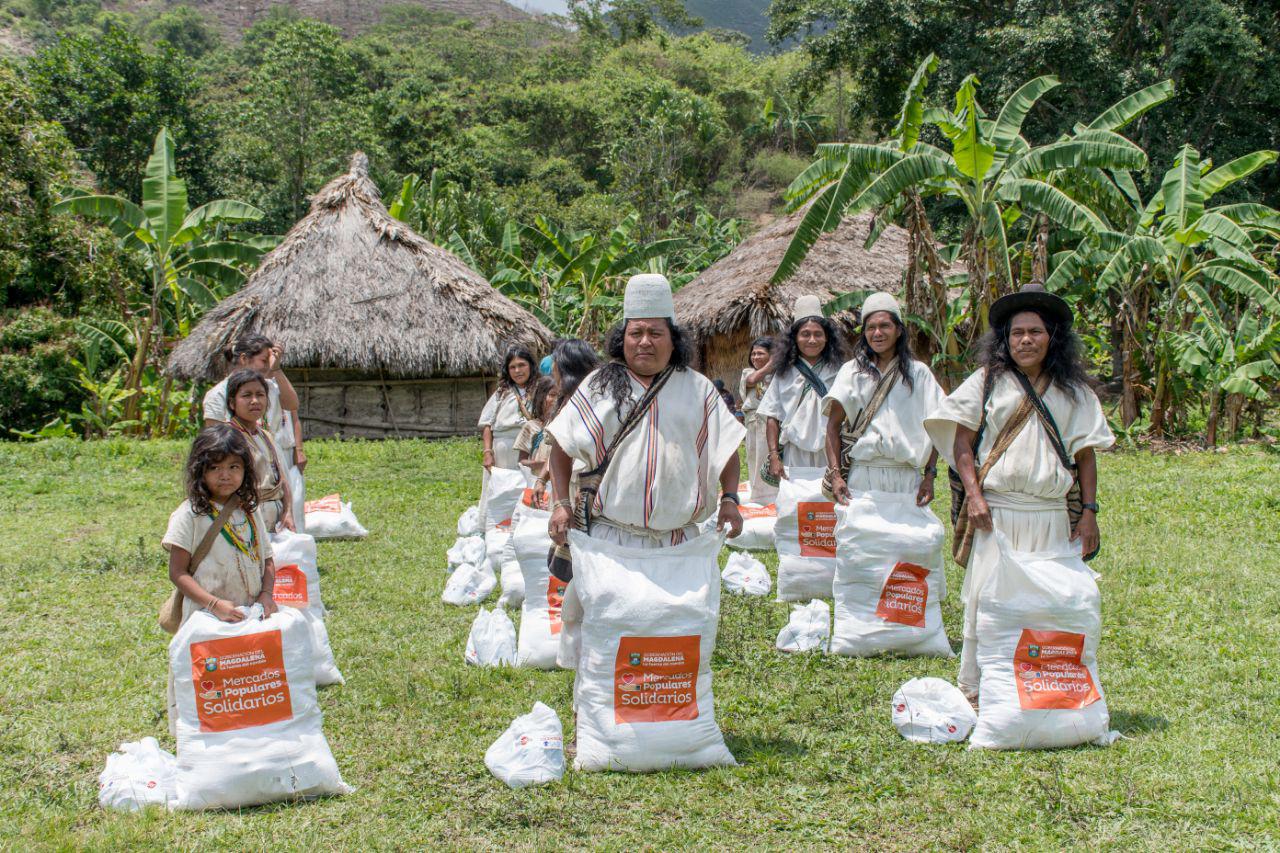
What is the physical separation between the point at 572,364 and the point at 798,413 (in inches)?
81.6

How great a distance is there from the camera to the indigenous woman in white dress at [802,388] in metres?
7.03

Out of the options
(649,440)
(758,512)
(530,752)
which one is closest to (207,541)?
(530,752)

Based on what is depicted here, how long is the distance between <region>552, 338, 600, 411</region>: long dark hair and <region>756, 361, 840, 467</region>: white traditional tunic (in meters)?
1.92

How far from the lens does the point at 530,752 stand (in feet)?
12.6

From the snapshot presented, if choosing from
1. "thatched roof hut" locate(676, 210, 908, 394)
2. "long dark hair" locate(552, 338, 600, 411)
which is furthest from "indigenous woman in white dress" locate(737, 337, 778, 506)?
"thatched roof hut" locate(676, 210, 908, 394)

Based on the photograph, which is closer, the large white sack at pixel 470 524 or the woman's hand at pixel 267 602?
the woman's hand at pixel 267 602

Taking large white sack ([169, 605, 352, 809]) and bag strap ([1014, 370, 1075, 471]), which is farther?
bag strap ([1014, 370, 1075, 471])

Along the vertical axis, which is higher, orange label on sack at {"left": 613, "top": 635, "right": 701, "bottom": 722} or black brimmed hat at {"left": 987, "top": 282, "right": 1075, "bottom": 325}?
black brimmed hat at {"left": 987, "top": 282, "right": 1075, "bottom": 325}

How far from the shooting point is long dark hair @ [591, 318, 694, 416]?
4.11 metres

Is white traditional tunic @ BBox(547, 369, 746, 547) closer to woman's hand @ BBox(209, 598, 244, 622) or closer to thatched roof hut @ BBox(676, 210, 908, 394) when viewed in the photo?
woman's hand @ BBox(209, 598, 244, 622)

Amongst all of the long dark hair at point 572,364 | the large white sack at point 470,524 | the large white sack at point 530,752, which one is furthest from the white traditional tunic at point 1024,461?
the large white sack at point 470,524

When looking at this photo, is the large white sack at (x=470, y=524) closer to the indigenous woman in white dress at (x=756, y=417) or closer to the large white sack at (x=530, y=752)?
the indigenous woman in white dress at (x=756, y=417)

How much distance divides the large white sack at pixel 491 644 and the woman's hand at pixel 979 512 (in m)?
2.42

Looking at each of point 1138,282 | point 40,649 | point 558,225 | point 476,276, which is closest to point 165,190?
point 476,276
